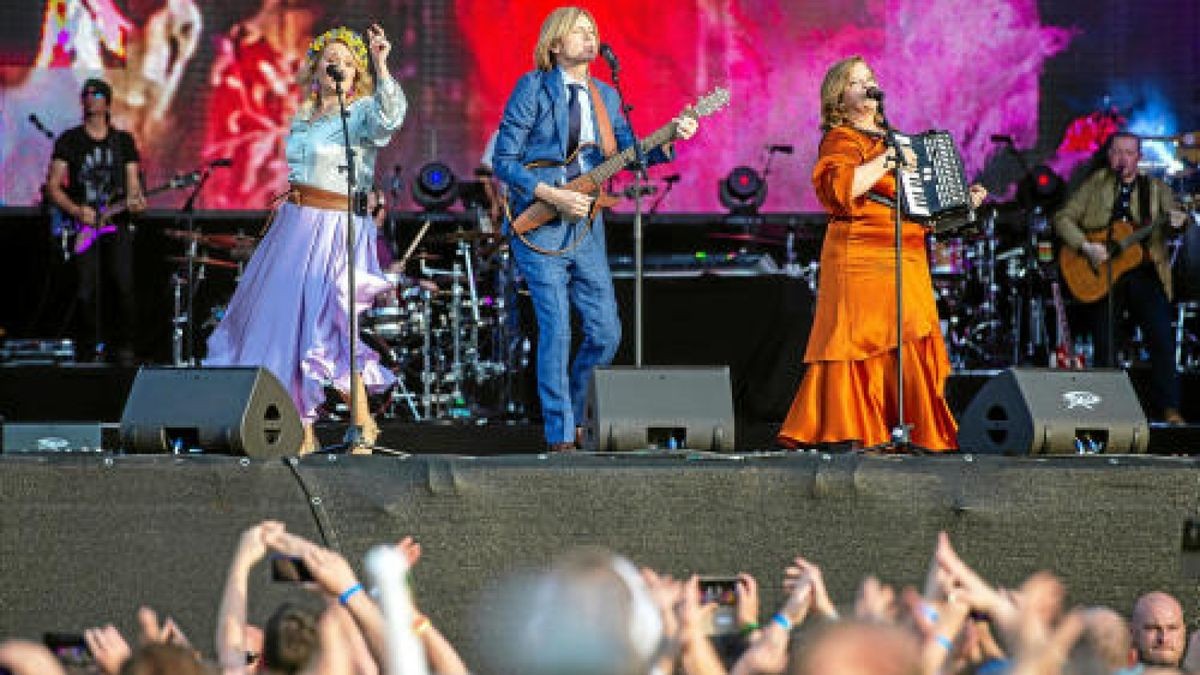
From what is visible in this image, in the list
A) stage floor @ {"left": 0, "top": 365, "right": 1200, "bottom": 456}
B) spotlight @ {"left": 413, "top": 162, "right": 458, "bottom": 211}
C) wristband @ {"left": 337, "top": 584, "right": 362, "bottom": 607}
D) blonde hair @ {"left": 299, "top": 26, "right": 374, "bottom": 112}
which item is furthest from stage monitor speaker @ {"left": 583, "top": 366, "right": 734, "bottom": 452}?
spotlight @ {"left": 413, "top": 162, "right": 458, "bottom": 211}

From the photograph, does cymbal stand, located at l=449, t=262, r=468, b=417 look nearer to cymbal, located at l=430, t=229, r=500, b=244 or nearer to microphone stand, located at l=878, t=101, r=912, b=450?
cymbal, located at l=430, t=229, r=500, b=244

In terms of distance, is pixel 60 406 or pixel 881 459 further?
pixel 60 406

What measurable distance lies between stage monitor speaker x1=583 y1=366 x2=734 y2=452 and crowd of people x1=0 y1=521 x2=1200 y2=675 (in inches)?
33.4

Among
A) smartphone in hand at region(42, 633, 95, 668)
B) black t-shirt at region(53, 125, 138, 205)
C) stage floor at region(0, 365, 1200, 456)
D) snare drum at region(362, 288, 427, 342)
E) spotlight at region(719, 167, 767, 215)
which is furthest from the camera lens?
spotlight at region(719, 167, 767, 215)

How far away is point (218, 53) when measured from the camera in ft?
48.7

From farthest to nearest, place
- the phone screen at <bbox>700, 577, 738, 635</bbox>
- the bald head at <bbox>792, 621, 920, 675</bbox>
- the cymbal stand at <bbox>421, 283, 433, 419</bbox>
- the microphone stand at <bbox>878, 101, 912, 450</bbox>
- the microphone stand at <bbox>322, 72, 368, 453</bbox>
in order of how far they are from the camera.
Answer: the cymbal stand at <bbox>421, 283, 433, 419</bbox>
the microphone stand at <bbox>878, 101, 912, 450</bbox>
the microphone stand at <bbox>322, 72, 368, 453</bbox>
the phone screen at <bbox>700, 577, 738, 635</bbox>
the bald head at <bbox>792, 621, 920, 675</bbox>

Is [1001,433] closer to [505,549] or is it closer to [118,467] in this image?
[505,549]

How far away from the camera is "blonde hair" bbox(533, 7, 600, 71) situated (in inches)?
345

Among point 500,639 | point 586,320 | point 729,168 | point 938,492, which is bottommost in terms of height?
point 500,639

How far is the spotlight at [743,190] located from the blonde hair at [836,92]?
18.6ft

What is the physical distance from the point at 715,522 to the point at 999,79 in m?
9.45

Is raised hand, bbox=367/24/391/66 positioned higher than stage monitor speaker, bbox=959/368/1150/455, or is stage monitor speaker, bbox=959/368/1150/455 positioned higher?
raised hand, bbox=367/24/391/66

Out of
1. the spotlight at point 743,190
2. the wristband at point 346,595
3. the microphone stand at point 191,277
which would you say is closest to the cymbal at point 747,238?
the spotlight at point 743,190

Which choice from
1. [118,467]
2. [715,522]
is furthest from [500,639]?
[118,467]
